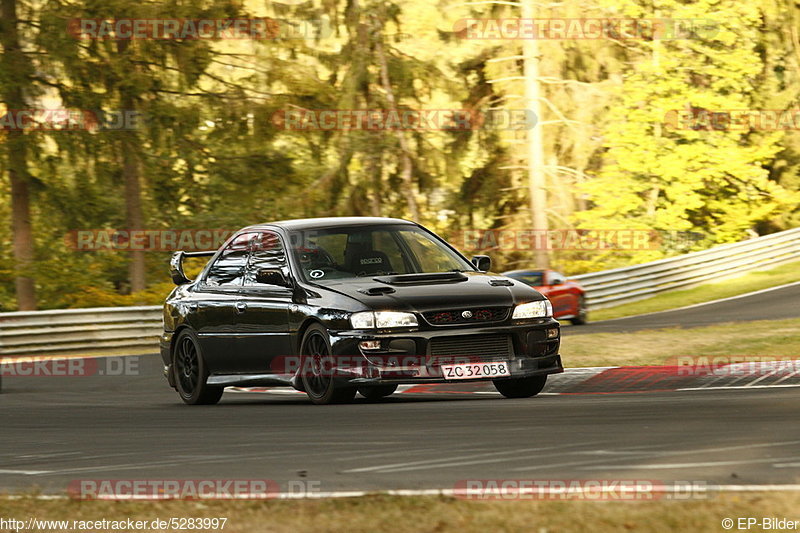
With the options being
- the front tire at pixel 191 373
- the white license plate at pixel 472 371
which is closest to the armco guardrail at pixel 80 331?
the front tire at pixel 191 373

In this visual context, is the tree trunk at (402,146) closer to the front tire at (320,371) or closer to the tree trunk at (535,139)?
the tree trunk at (535,139)

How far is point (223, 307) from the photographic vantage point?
12.8m

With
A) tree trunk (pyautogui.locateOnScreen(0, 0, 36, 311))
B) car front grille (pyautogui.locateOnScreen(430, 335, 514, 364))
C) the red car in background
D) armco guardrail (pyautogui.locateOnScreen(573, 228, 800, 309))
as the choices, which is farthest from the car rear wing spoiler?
tree trunk (pyautogui.locateOnScreen(0, 0, 36, 311))

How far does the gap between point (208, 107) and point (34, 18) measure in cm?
520

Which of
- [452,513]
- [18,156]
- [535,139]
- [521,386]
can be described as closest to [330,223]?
[521,386]

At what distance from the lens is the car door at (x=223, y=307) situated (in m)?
12.7

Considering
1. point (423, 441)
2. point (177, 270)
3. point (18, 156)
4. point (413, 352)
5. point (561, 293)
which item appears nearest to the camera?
point (423, 441)

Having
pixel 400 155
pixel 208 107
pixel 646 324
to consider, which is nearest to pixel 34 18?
pixel 208 107

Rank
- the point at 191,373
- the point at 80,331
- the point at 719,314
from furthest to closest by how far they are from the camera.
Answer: the point at 719,314 < the point at 80,331 < the point at 191,373

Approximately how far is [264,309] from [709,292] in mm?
23765

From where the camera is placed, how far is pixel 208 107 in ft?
119

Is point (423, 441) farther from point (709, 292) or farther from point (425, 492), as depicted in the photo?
point (709, 292)

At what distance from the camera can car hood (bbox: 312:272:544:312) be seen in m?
11.0

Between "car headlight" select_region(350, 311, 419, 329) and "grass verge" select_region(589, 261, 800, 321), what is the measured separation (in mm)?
20812
